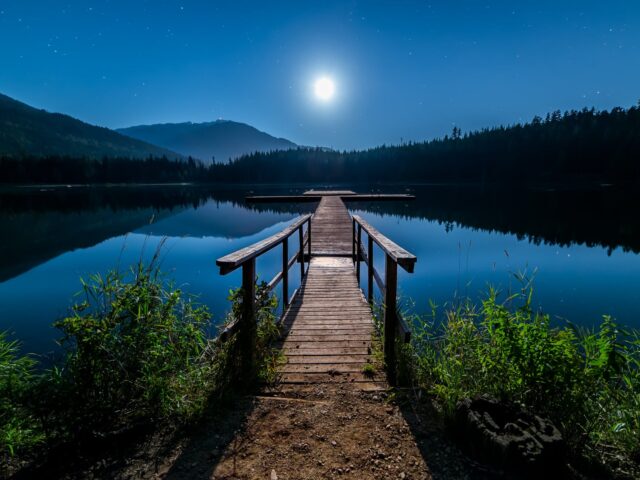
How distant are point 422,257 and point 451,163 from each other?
93061 millimetres

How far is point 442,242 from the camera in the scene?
22453 mm

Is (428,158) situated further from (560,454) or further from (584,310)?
(560,454)

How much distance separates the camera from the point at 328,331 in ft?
16.8

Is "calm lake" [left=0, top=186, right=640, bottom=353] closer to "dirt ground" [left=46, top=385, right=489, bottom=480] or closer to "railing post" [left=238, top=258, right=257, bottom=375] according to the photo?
"railing post" [left=238, top=258, right=257, bottom=375]

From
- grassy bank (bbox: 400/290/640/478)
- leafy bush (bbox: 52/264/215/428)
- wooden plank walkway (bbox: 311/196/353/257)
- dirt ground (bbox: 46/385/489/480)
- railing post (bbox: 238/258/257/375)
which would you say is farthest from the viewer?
wooden plank walkway (bbox: 311/196/353/257)

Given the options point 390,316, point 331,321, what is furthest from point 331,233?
point 390,316

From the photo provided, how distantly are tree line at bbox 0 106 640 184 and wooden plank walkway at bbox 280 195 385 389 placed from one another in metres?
85.9

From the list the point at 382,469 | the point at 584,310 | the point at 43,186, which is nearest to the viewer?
the point at 382,469

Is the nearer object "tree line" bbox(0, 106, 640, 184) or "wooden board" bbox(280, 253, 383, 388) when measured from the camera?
"wooden board" bbox(280, 253, 383, 388)

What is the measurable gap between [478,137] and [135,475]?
119m

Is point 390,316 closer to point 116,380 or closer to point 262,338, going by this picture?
point 262,338

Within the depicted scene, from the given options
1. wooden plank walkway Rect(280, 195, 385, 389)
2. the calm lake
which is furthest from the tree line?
wooden plank walkway Rect(280, 195, 385, 389)

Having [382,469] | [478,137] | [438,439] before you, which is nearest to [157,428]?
[382,469]

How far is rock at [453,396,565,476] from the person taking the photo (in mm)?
2283
